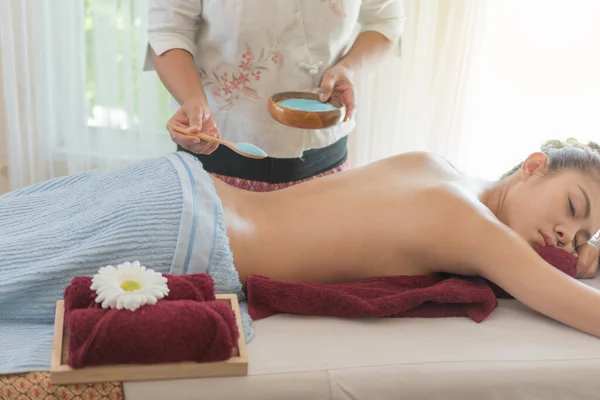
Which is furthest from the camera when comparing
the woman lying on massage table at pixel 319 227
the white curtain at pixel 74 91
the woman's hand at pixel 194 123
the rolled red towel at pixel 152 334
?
the white curtain at pixel 74 91

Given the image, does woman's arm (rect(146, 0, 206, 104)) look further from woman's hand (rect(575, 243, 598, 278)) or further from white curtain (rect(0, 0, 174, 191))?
woman's hand (rect(575, 243, 598, 278))

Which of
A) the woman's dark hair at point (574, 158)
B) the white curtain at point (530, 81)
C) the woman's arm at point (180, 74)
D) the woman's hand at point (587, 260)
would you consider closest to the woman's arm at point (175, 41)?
the woman's arm at point (180, 74)

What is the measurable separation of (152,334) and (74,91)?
64.8 inches

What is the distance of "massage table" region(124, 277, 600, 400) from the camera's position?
3.65 feet

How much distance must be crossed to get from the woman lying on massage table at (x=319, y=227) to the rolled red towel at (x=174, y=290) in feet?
0.32

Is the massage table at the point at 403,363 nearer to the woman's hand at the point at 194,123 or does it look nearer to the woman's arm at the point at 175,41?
the woman's hand at the point at 194,123

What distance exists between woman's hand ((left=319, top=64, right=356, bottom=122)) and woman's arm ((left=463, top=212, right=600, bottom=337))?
1.39ft

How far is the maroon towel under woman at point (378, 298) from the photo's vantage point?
1327 millimetres

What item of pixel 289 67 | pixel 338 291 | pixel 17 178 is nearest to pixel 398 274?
pixel 338 291

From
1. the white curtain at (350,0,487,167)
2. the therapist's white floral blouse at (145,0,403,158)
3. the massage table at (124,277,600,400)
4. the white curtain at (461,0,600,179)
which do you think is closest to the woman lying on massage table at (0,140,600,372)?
Answer: the massage table at (124,277,600,400)

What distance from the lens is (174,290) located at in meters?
1.14

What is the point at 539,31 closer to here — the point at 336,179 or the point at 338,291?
the point at 336,179

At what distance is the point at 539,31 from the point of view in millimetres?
2465

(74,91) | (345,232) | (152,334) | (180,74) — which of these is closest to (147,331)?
(152,334)
